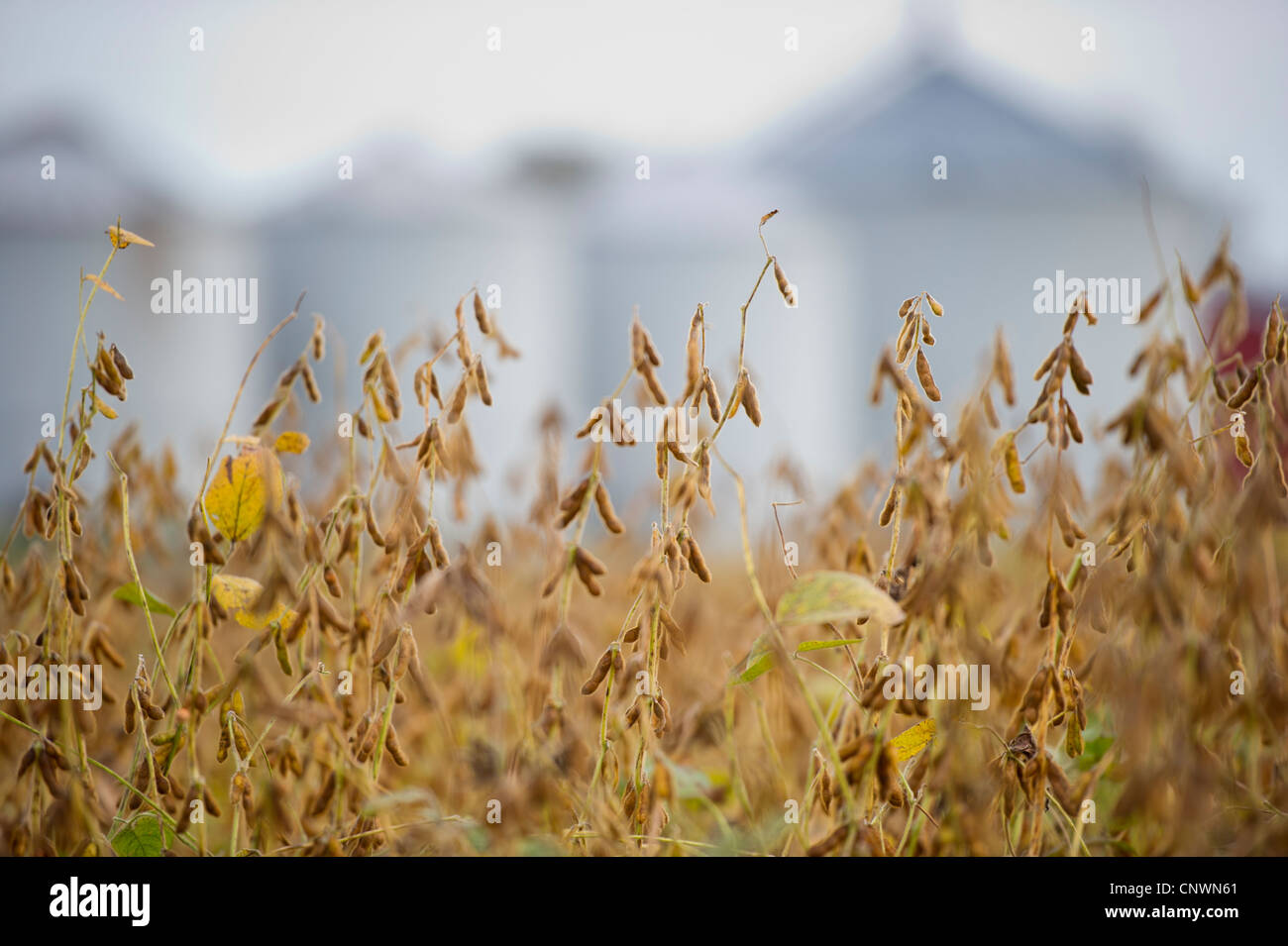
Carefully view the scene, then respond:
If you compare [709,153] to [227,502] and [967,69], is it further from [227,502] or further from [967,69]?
[227,502]

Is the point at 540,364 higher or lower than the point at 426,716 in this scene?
higher

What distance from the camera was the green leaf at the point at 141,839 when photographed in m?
0.85

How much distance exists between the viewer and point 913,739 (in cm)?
83

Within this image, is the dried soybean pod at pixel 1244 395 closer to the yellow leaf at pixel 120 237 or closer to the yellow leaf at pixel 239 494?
the yellow leaf at pixel 239 494

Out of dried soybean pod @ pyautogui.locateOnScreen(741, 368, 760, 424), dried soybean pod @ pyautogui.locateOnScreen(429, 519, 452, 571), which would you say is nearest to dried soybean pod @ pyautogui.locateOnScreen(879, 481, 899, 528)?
dried soybean pod @ pyautogui.locateOnScreen(741, 368, 760, 424)

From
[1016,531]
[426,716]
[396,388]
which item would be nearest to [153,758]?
[396,388]

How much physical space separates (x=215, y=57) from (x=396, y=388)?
60 cm

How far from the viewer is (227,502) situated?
0.83m

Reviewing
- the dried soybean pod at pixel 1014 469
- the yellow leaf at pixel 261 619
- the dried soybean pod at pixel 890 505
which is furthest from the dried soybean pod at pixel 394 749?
the dried soybean pod at pixel 1014 469

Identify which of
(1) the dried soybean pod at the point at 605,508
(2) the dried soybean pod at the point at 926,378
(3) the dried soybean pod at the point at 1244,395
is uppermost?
(2) the dried soybean pod at the point at 926,378

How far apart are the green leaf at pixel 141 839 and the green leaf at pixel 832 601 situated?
60cm

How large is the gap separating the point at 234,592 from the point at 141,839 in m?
0.24

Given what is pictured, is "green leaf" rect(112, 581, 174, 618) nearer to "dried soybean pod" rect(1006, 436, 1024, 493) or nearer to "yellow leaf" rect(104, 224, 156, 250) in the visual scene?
"yellow leaf" rect(104, 224, 156, 250)

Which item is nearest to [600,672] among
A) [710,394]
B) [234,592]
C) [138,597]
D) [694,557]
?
[694,557]
